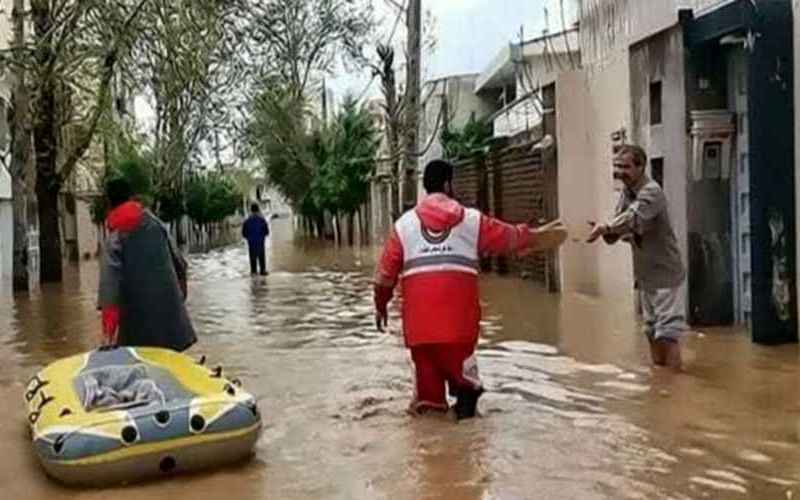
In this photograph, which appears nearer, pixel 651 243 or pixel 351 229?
pixel 651 243

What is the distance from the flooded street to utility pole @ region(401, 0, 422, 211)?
1271cm

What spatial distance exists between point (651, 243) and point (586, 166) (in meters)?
8.14

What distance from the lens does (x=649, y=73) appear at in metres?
13.2

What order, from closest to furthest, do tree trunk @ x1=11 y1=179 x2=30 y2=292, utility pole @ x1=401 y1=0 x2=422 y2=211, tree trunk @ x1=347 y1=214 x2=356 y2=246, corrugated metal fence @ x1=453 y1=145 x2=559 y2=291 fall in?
corrugated metal fence @ x1=453 y1=145 x2=559 y2=291
tree trunk @ x1=11 y1=179 x2=30 y2=292
utility pole @ x1=401 y1=0 x2=422 y2=211
tree trunk @ x1=347 y1=214 x2=356 y2=246

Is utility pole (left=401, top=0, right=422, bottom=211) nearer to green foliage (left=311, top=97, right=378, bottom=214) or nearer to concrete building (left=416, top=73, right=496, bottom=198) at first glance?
concrete building (left=416, top=73, right=496, bottom=198)

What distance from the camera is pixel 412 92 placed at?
26781 millimetres

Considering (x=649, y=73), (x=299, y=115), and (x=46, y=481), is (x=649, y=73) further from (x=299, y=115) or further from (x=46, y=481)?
(x=299, y=115)

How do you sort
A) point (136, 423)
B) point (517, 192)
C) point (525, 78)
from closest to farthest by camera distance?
point (136, 423) < point (517, 192) < point (525, 78)

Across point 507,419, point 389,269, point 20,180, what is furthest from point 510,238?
point 20,180

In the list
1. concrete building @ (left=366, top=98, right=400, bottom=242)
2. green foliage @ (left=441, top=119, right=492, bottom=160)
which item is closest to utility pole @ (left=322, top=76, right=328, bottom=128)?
concrete building @ (left=366, top=98, right=400, bottom=242)

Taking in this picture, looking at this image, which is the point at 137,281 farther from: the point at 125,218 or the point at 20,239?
the point at 20,239

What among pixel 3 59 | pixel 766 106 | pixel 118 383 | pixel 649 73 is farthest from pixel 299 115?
pixel 118 383

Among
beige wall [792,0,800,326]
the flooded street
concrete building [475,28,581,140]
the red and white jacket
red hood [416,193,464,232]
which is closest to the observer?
the flooded street

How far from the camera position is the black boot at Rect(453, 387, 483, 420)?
779cm
